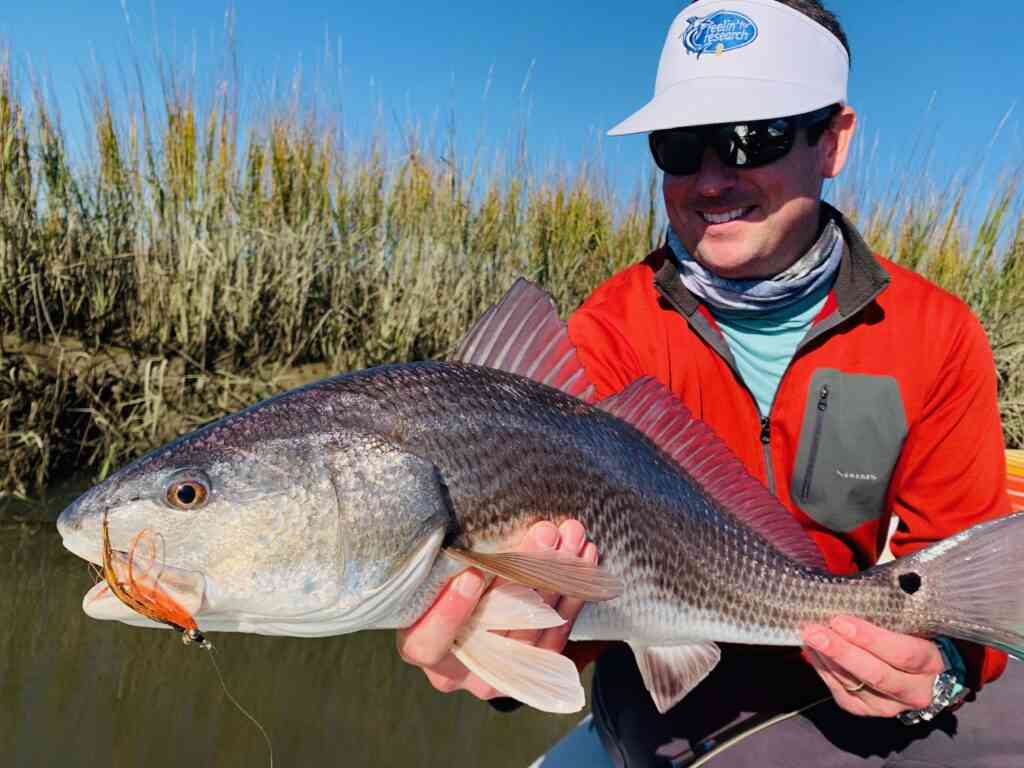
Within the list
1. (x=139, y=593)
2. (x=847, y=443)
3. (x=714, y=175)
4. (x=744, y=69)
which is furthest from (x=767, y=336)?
(x=139, y=593)

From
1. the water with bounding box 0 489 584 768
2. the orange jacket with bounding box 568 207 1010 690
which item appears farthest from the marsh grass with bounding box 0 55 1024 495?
the orange jacket with bounding box 568 207 1010 690

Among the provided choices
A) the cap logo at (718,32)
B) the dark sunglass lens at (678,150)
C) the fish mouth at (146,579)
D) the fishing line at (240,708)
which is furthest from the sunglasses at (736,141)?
the fishing line at (240,708)

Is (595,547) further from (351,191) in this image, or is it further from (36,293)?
(351,191)

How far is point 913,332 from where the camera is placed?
2.38 meters

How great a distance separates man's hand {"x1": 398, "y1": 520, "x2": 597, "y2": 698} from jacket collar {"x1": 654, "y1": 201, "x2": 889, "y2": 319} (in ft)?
3.36

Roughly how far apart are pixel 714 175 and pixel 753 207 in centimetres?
14

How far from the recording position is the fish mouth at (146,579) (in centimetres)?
139

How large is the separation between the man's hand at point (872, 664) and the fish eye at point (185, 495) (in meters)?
1.34

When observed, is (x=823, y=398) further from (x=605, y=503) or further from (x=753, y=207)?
(x=605, y=503)

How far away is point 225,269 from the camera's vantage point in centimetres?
541

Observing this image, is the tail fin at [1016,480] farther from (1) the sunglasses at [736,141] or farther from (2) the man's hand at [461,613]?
(2) the man's hand at [461,613]

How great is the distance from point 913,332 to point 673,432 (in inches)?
36.3

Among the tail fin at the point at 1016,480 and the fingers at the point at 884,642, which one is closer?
the fingers at the point at 884,642

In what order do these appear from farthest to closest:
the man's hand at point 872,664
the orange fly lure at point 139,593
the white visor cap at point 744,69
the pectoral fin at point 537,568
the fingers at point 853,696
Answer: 1. the white visor cap at point 744,69
2. the fingers at point 853,696
3. the man's hand at point 872,664
4. the pectoral fin at point 537,568
5. the orange fly lure at point 139,593
